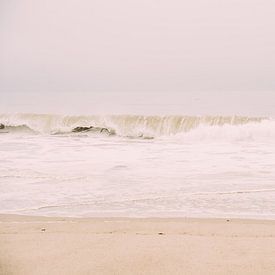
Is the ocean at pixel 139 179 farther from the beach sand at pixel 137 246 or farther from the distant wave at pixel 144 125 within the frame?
the distant wave at pixel 144 125

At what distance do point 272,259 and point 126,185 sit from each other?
3.83 metres

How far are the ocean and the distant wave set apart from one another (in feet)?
2.44

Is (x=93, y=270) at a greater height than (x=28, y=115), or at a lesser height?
greater

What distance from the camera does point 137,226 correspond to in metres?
4.64

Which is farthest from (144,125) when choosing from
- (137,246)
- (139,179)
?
(137,246)

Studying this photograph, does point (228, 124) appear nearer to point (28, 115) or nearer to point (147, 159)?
point (147, 159)

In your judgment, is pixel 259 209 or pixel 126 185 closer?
pixel 259 209

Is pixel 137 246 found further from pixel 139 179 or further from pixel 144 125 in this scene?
pixel 144 125

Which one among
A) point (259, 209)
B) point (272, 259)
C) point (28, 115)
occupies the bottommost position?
point (28, 115)

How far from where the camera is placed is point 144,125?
19562 millimetres

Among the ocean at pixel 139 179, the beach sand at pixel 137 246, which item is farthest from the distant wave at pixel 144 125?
the beach sand at pixel 137 246

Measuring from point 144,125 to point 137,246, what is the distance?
1583 cm

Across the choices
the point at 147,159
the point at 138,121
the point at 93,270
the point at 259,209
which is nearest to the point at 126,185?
the point at 259,209

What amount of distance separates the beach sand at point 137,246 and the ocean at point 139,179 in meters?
0.60
